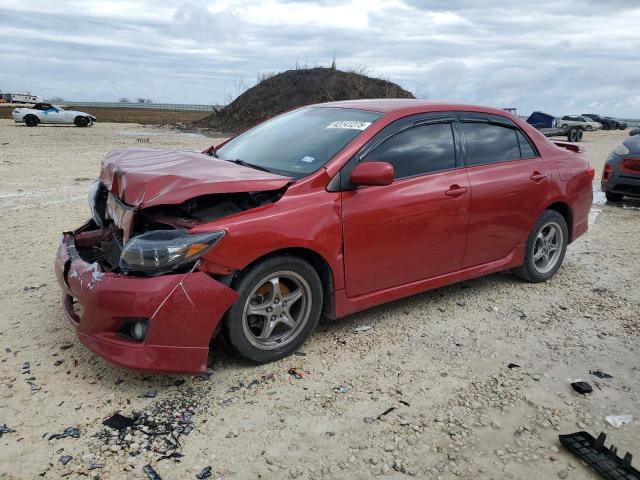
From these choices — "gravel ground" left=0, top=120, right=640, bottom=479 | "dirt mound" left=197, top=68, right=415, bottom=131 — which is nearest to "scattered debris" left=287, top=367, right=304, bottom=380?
"gravel ground" left=0, top=120, right=640, bottom=479

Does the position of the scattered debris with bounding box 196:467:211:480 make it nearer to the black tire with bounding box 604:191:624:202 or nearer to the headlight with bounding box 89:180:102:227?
the headlight with bounding box 89:180:102:227

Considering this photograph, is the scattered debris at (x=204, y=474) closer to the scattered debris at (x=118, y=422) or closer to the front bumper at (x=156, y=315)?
the scattered debris at (x=118, y=422)

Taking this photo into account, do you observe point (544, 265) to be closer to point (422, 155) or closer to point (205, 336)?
point (422, 155)

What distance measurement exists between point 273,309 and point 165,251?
2.72ft

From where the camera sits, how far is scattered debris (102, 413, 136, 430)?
9.95ft

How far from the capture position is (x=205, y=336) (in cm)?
334

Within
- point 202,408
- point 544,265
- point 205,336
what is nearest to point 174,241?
point 205,336

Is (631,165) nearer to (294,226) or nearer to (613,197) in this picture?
(613,197)

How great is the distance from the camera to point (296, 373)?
366cm

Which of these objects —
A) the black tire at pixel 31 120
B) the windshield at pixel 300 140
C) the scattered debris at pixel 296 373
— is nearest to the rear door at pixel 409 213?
the windshield at pixel 300 140

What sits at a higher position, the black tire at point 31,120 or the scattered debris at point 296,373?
the black tire at point 31,120

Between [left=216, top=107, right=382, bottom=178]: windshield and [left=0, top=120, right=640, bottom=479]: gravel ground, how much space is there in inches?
51.2

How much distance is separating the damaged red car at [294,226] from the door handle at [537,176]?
0.08 feet

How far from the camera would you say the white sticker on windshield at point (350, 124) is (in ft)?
13.7
